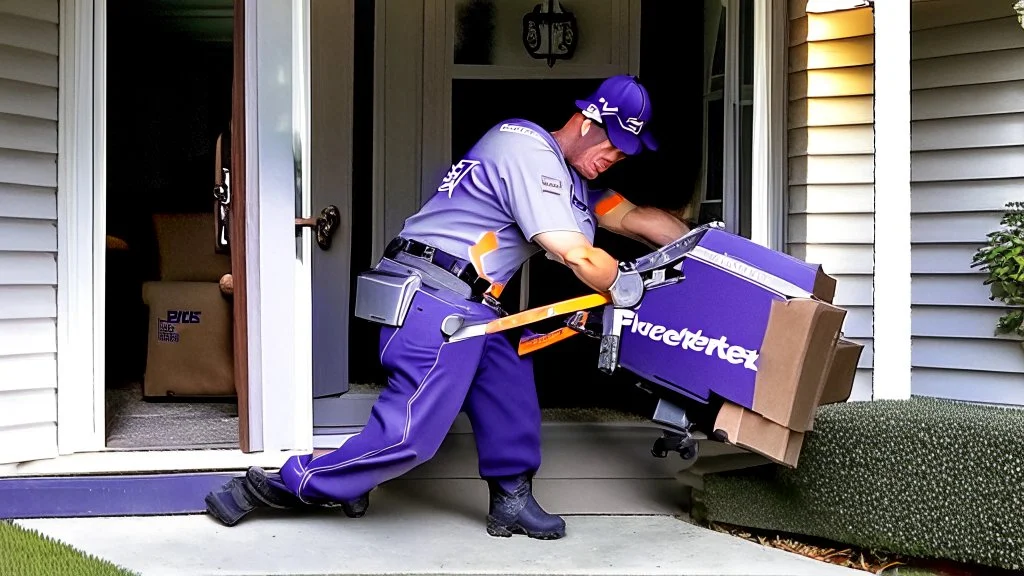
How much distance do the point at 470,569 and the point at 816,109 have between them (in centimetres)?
216

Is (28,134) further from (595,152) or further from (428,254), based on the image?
(595,152)

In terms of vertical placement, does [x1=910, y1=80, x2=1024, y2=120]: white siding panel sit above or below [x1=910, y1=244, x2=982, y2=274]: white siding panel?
above

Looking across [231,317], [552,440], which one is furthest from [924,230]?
[231,317]

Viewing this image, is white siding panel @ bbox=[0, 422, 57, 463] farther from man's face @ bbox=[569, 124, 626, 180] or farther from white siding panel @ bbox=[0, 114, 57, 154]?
man's face @ bbox=[569, 124, 626, 180]

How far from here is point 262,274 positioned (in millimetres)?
3639

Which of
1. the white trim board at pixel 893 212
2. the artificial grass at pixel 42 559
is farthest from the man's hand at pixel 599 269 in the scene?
the artificial grass at pixel 42 559

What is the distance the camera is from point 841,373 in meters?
3.21

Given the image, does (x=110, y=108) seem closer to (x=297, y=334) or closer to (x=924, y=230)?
(x=297, y=334)

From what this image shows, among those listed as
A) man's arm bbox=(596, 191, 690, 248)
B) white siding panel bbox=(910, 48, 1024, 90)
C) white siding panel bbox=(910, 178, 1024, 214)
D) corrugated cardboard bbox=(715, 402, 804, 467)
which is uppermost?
white siding panel bbox=(910, 48, 1024, 90)

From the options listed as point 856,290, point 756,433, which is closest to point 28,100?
point 756,433

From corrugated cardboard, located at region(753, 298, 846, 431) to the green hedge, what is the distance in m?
0.30

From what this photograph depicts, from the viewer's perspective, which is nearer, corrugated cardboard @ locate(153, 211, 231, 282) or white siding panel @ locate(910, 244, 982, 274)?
white siding panel @ locate(910, 244, 982, 274)

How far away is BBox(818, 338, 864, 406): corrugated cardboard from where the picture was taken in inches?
124

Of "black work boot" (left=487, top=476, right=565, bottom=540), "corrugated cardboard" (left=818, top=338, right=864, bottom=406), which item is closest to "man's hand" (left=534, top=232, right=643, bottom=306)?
"corrugated cardboard" (left=818, top=338, right=864, bottom=406)
